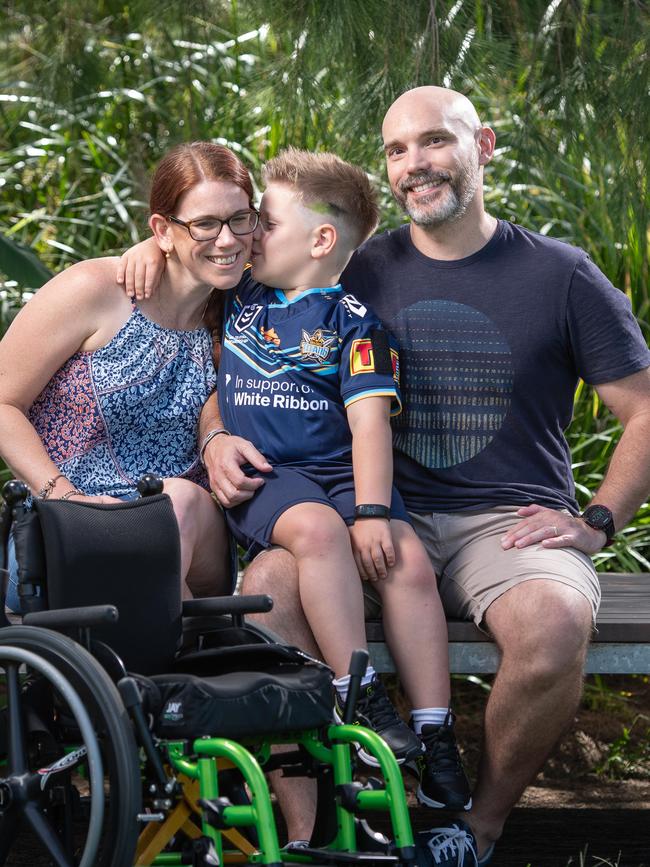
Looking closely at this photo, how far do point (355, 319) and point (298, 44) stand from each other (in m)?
1.04

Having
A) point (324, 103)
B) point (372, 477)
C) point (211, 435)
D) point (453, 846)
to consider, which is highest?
point (324, 103)

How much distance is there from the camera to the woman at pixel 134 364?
127 inches

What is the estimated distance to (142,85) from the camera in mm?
6055

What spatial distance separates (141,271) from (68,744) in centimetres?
129

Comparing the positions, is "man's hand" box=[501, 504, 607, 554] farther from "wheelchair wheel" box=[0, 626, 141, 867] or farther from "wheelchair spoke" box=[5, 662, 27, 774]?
"wheelchair spoke" box=[5, 662, 27, 774]

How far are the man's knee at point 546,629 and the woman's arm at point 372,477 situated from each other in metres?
0.32

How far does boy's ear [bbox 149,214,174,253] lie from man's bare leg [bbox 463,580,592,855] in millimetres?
1257

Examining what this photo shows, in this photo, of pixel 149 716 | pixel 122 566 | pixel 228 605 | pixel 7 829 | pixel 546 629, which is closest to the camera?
pixel 149 716

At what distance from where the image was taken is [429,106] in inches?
139

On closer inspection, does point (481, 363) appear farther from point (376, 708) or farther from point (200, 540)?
point (376, 708)

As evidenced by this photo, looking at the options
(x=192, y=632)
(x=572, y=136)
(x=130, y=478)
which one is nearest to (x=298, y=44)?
(x=572, y=136)

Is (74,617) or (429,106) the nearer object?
(74,617)

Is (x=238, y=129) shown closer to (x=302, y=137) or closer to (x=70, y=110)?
(x=70, y=110)

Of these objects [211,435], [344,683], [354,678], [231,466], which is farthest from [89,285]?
[354,678]
